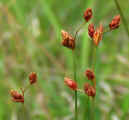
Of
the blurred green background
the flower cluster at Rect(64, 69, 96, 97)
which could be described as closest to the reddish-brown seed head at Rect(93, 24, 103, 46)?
the flower cluster at Rect(64, 69, 96, 97)

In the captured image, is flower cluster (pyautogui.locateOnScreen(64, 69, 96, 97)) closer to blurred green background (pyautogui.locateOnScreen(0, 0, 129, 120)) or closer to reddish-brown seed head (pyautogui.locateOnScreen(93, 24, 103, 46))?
reddish-brown seed head (pyautogui.locateOnScreen(93, 24, 103, 46))

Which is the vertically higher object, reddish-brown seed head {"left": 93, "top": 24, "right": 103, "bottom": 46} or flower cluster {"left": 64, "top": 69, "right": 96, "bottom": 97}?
reddish-brown seed head {"left": 93, "top": 24, "right": 103, "bottom": 46}

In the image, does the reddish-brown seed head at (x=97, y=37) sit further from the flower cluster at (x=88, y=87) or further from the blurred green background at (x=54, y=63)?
the blurred green background at (x=54, y=63)

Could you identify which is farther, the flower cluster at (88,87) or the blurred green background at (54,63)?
the blurred green background at (54,63)

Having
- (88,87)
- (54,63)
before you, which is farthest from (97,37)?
(54,63)

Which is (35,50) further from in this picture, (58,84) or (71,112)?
(71,112)

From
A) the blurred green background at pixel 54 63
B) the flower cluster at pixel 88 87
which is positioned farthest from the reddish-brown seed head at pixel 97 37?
the blurred green background at pixel 54 63

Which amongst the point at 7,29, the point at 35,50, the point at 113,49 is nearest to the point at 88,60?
the point at 113,49

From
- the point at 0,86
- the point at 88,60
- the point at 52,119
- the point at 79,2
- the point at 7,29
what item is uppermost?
the point at 79,2
